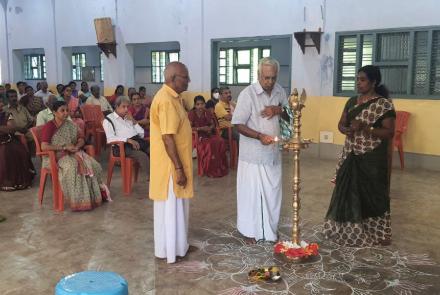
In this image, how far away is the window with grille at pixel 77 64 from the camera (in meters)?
13.0

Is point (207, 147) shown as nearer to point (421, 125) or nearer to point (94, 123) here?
point (94, 123)

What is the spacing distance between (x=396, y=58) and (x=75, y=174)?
501 cm

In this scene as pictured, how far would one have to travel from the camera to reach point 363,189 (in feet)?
12.4

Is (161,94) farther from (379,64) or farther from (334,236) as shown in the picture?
(379,64)

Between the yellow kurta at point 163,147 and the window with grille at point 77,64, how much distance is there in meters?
10.4

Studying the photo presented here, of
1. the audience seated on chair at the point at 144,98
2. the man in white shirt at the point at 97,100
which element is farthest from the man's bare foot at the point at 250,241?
the man in white shirt at the point at 97,100

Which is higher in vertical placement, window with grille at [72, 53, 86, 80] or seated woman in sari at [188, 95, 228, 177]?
window with grille at [72, 53, 86, 80]

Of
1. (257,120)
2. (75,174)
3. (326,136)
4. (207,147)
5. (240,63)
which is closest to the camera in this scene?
(257,120)

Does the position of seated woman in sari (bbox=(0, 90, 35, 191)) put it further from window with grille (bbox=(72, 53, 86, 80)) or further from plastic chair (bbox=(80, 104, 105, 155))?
window with grille (bbox=(72, 53, 86, 80))

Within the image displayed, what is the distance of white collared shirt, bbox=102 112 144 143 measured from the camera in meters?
5.46

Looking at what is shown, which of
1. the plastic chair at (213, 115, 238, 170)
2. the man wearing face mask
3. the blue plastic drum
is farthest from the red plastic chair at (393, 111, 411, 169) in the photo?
the blue plastic drum

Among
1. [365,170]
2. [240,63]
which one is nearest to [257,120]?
[365,170]

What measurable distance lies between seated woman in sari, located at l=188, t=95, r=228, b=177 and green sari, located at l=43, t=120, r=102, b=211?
191 cm

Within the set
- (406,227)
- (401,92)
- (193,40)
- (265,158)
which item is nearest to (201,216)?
(265,158)
